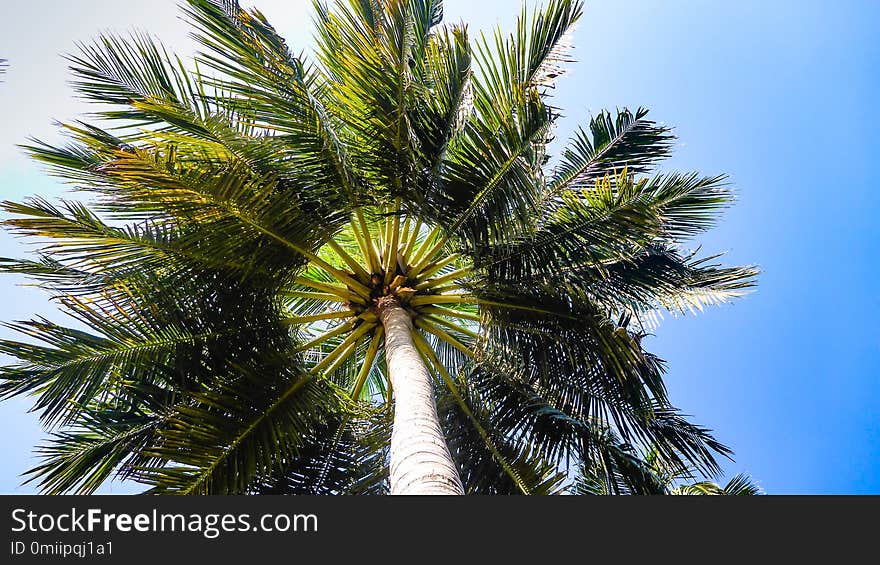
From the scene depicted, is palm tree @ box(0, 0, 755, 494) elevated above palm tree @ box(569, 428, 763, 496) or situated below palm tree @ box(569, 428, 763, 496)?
above

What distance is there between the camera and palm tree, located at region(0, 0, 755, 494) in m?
5.70

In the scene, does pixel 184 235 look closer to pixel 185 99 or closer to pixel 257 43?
pixel 185 99

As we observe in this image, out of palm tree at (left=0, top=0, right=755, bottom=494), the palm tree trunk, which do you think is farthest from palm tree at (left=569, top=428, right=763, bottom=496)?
the palm tree trunk

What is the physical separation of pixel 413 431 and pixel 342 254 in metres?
2.98

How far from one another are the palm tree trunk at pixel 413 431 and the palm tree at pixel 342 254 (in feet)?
0.11

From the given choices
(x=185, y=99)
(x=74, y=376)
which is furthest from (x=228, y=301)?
(x=185, y=99)

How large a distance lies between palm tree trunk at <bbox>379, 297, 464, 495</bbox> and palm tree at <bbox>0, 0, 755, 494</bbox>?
0.11 ft

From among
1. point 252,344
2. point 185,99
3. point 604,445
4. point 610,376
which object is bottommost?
point 604,445

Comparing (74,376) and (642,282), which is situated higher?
(642,282)

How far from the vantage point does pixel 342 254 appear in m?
7.32

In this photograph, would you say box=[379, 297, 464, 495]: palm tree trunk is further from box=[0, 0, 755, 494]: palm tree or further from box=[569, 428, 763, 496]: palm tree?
box=[569, 428, 763, 496]: palm tree

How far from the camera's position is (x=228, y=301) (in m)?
6.25

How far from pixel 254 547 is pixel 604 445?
469 centimetres

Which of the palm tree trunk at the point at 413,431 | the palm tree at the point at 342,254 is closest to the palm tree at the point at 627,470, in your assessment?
the palm tree at the point at 342,254
